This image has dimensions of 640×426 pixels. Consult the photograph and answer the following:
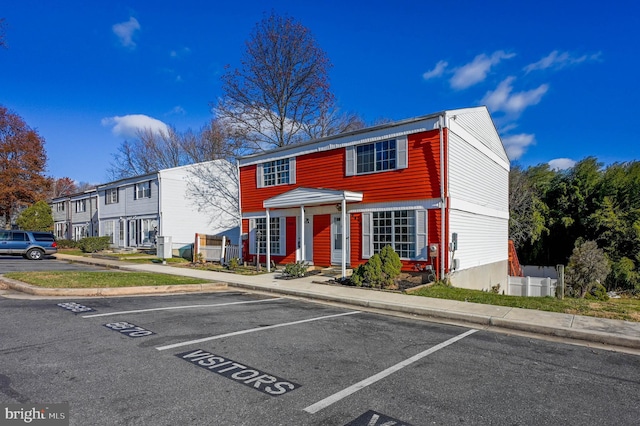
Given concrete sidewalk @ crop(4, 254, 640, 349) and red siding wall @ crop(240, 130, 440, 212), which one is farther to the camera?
red siding wall @ crop(240, 130, 440, 212)

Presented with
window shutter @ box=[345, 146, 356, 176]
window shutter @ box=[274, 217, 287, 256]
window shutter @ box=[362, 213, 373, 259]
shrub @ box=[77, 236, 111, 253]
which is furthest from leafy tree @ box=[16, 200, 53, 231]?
window shutter @ box=[362, 213, 373, 259]

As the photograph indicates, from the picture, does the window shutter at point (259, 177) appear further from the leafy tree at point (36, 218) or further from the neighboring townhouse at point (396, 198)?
the leafy tree at point (36, 218)

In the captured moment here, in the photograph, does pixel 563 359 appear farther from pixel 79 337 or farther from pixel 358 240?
pixel 358 240

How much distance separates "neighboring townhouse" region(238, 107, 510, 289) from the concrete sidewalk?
2559 millimetres

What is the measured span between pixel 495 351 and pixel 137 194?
29.1 meters

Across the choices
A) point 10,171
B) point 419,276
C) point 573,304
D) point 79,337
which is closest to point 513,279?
point 419,276

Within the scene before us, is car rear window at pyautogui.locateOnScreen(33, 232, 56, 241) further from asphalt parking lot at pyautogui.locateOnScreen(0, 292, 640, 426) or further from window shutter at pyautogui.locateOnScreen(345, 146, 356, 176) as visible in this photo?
window shutter at pyautogui.locateOnScreen(345, 146, 356, 176)

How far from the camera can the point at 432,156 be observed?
13.6m

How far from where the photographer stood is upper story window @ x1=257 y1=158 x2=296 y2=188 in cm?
1822

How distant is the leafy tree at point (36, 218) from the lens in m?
38.8

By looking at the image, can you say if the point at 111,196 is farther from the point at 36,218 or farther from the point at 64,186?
the point at 64,186

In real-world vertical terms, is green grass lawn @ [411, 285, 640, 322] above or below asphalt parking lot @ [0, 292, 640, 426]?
below

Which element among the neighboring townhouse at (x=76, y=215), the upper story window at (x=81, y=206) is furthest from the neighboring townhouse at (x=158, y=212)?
the upper story window at (x=81, y=206)

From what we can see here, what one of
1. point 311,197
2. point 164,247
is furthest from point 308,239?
point 164,247
